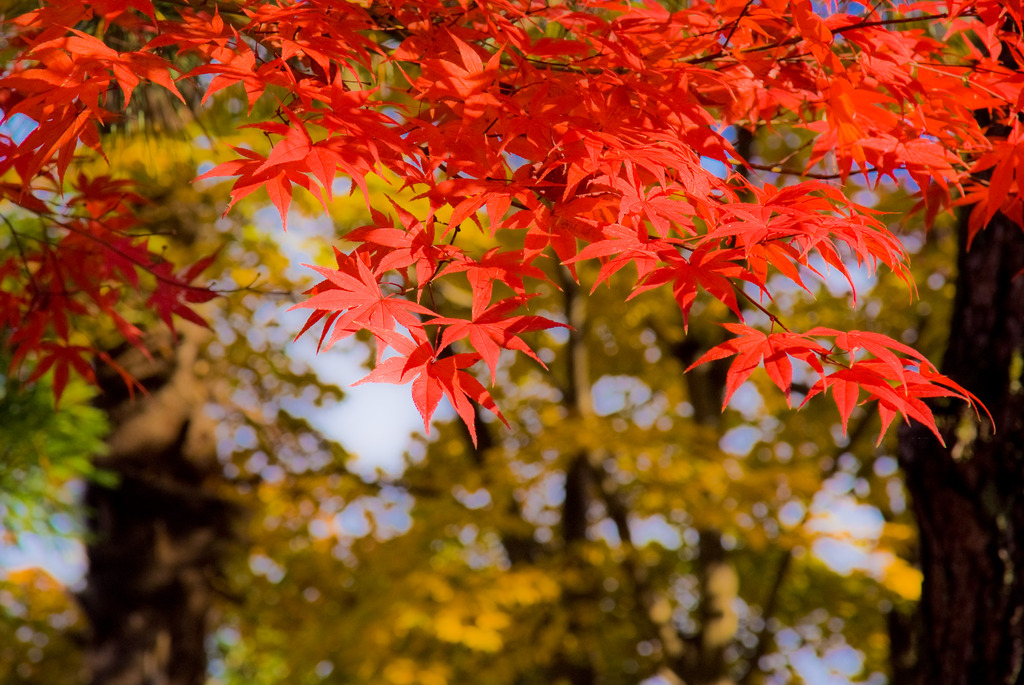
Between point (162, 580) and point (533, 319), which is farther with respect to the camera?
point (162, 580)

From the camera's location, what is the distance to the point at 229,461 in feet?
29.0

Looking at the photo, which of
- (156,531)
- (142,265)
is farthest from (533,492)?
(142,265)

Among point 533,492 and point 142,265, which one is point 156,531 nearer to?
point 533,492

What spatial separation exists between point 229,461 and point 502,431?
3.04 m

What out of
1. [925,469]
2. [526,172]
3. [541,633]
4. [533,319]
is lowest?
[541,633]

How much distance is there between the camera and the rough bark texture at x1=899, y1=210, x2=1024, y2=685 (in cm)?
251

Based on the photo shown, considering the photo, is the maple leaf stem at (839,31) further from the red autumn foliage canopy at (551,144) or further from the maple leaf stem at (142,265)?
the maple leaf stem at (142,265)

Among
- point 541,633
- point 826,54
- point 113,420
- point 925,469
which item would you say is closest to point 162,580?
point 113,420

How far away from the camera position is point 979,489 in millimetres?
2561

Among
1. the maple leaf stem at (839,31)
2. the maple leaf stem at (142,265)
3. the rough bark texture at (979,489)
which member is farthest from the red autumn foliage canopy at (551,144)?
the rough bark texture at (979,489)

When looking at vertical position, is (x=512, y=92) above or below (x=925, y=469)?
above

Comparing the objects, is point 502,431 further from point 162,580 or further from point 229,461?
point 162,580

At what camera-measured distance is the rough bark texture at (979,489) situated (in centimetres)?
251

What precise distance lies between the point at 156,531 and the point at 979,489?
7.13 metres
